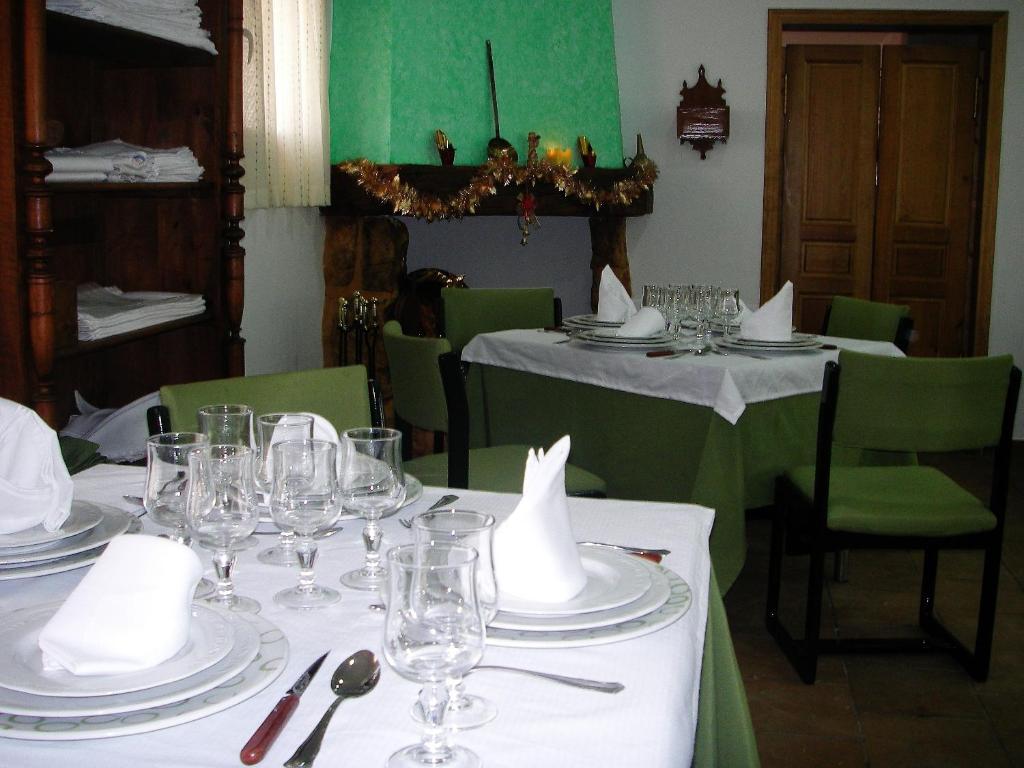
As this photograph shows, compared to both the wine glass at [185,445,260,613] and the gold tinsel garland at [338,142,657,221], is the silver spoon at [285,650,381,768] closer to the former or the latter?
the wine glass at [185,445,260,613]

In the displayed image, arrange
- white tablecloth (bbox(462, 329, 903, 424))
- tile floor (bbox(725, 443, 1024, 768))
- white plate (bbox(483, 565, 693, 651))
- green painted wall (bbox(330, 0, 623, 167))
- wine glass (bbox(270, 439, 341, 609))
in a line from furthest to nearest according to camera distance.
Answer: green painted wall (bbox(330, 0, 623, 167)) < white tablecloth (bbox(462, 329, 903, 424)) < tile floor (bbox(725, 443, 1024, 768)) < wine glass (bbox(270, 439, 341, 609)) < white plate (bbox(483, 565, 693, 651))

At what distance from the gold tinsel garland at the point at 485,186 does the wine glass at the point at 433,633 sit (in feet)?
13.9

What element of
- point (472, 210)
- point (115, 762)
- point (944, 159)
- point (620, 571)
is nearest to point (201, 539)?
point (115, 762)

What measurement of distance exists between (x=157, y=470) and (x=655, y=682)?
1.85ft

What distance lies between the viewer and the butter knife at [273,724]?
837 millimetres

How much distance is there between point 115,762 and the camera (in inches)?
33.3

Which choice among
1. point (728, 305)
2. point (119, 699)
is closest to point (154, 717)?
point (119, 699)

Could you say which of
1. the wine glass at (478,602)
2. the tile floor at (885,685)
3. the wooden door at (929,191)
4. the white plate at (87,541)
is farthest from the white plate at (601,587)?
the wooden door at (929,191)

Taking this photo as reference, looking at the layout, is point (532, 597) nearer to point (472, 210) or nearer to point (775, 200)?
point (472, 210)

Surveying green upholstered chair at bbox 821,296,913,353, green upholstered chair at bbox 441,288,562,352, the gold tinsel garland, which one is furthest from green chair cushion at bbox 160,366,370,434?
the gold tinsel garland

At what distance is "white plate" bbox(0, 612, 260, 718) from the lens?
857 millimetres

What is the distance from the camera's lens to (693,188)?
19.4 feet

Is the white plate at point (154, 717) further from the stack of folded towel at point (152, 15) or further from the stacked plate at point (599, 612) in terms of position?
the stack of folded towel at point (152, 15)

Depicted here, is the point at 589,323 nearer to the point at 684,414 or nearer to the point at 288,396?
the point at 684,414
